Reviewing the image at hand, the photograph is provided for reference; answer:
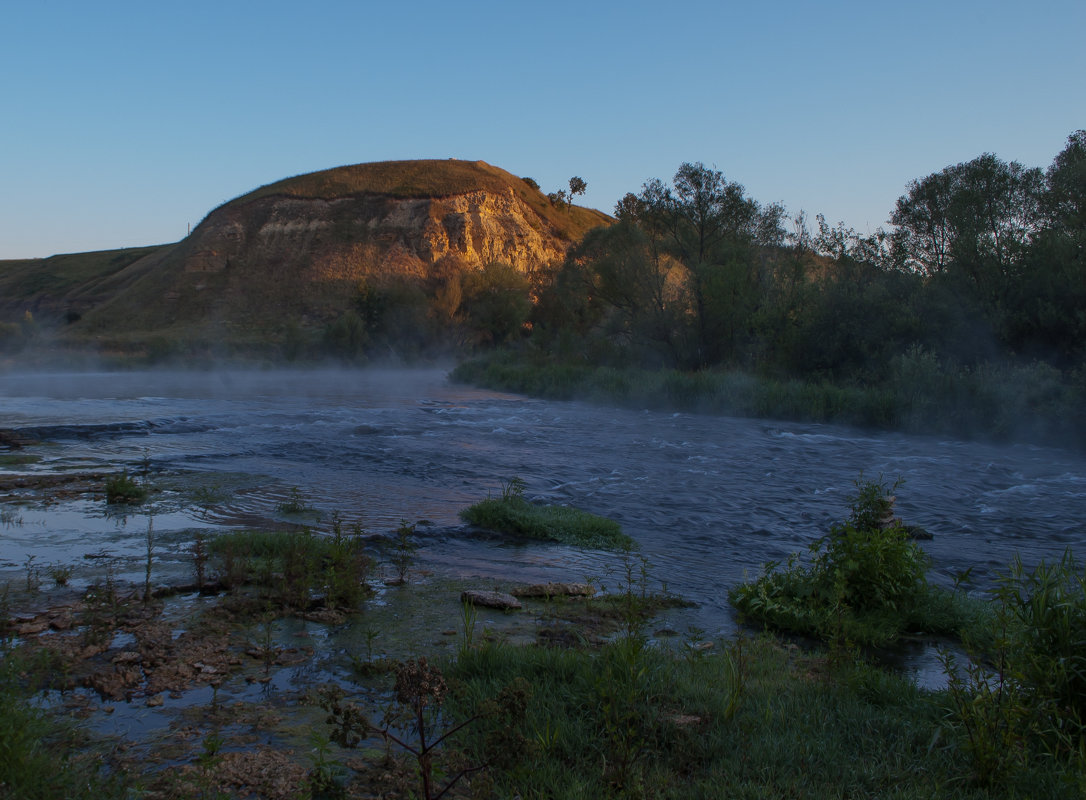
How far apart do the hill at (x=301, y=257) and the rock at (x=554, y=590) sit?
57.0m

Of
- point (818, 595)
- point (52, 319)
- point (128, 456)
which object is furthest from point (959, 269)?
point (52, 319)

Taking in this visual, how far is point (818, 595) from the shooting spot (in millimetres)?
6324

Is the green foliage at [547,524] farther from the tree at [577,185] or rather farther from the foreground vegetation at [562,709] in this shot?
the tree at [577,185]

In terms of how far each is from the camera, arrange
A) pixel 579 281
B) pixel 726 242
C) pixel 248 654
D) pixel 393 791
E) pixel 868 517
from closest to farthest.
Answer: pixel 393 791 → pixel 248 654 → pixel 868 517 → pixel 726 242 → pixel 579 281

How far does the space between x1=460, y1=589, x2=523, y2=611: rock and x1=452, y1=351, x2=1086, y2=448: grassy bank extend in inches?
698

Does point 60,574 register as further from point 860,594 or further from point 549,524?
point 860,594

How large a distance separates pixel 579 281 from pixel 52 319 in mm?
63748

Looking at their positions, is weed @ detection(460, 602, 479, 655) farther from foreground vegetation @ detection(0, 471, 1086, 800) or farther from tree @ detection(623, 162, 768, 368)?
tree @ detection(623, 162, 768, 368)

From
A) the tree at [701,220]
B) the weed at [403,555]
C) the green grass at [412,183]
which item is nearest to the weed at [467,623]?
the weed at [403,555]

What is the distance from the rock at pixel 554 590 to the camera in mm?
6703

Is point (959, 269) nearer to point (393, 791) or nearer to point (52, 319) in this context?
point (393, 791)

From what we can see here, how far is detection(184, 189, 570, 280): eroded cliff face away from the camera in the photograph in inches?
3098

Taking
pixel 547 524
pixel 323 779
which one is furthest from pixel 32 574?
pixel 547 524

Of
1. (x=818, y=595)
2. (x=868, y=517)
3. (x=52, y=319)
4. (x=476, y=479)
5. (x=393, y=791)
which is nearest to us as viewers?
(x=393, y=791)
